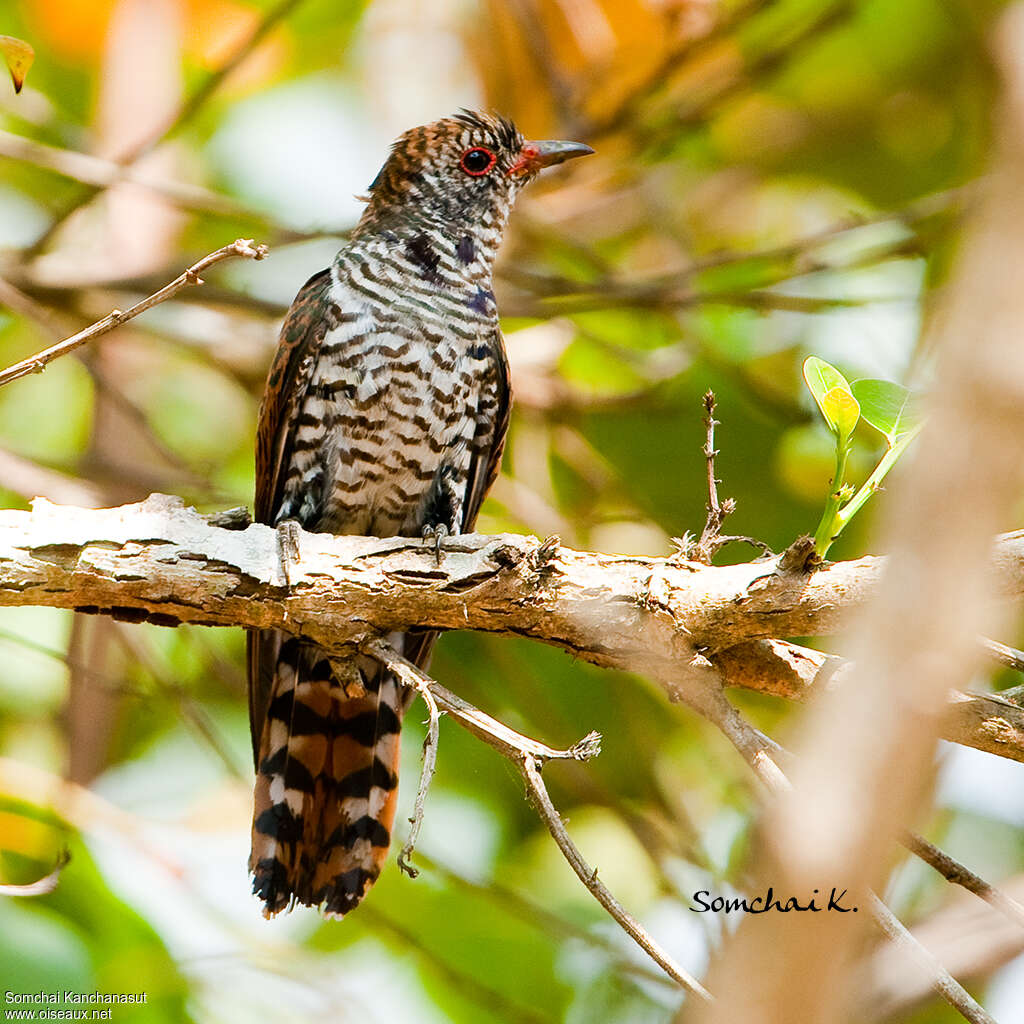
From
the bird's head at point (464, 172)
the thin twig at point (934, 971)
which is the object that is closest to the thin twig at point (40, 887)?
the thin twig at point (934, 971)

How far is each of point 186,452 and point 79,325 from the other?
1298mm

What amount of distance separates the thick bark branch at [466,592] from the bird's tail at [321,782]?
26.8 inches

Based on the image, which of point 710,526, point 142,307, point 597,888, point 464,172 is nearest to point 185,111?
point 464,172

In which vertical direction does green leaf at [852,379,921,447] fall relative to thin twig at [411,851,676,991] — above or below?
above

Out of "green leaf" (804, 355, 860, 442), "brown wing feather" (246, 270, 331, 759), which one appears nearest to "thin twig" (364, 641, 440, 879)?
"green leaf" (804, 355, 860, 442)

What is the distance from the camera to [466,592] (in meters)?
2.27

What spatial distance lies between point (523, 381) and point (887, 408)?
7.64ft

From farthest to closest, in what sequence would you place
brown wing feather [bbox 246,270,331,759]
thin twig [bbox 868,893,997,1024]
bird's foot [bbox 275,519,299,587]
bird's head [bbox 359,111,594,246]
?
bird's head [bbox 359,111,594,246], brown wing feather [bbox 246,270,331,759], bird's foot [bbox 275,519,299,587], thin twig [bbox 868,893,997,1024]

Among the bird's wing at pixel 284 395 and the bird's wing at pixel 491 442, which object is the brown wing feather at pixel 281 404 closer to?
the bird's wing at pixel 284 395

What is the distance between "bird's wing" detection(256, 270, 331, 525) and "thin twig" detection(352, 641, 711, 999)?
133cm

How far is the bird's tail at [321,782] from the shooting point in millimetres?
3053

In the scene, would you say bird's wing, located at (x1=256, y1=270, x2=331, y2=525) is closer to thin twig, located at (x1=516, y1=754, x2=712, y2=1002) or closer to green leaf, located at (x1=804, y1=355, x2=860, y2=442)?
green leaf, located at (x1=804, y1=355, x2=860, y2=442)

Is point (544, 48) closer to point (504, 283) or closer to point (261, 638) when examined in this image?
point (504, 283)

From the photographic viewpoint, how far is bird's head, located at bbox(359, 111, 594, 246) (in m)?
3.79
